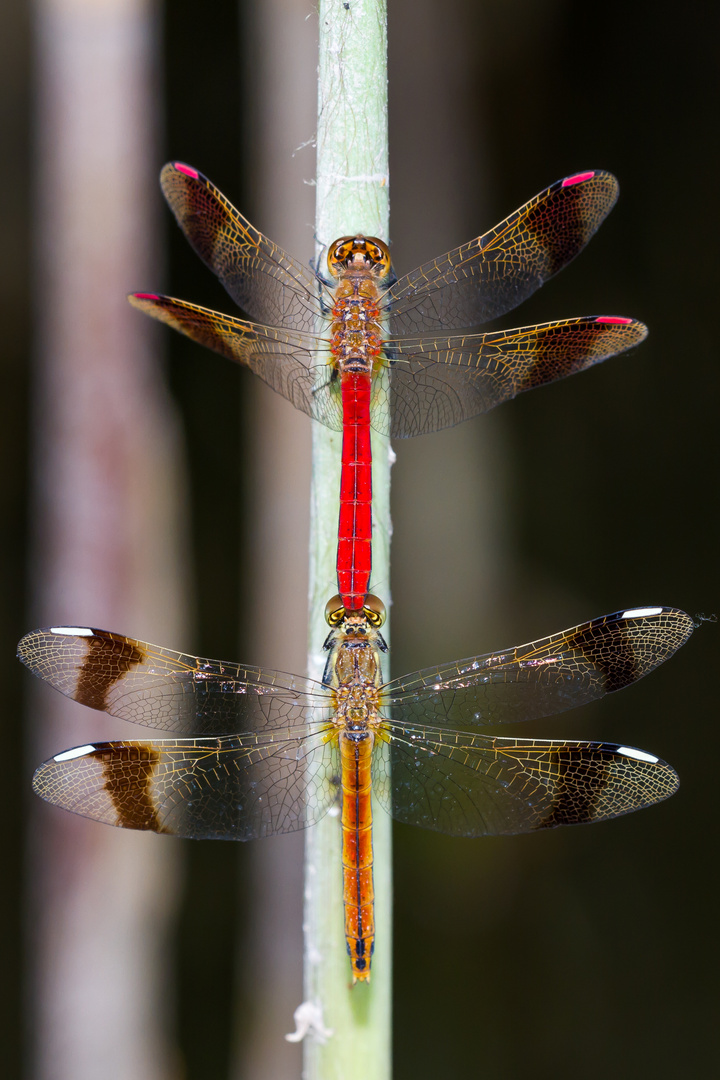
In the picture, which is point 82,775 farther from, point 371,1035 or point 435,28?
point 435,28

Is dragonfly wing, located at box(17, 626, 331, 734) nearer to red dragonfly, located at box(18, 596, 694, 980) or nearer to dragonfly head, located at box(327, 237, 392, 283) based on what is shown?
red dragonfly, located at box(18, 596, 694, 980)

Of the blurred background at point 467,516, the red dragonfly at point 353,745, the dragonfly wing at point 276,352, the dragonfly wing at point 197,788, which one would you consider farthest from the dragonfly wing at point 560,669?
the blurred background at point 467,516

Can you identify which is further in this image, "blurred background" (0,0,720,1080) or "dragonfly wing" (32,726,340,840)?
"blurred background" (0,0,720,1080)

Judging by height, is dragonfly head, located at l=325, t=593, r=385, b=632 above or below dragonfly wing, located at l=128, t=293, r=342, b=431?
below

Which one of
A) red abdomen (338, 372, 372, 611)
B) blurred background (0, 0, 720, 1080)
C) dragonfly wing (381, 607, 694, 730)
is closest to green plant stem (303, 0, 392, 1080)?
red abdomen (338, 372, 372, 611)

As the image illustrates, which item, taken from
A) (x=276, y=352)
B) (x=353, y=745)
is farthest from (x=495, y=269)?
(x=353, y=745)

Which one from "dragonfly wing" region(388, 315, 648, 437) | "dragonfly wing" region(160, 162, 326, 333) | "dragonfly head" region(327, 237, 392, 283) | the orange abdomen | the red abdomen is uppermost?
"dragonfly wing" region(160, 162, 326, 333)

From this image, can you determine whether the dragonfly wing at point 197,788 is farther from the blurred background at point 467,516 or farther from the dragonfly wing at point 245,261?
the blurred background at point 467,516
